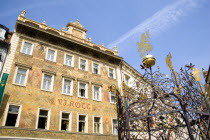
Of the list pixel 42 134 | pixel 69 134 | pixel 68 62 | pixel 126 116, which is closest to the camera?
pixel 126 116

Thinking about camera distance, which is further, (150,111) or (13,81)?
(13,81)

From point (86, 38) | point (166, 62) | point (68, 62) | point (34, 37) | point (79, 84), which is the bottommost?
point (166, 62)

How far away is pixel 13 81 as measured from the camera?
1262 cm

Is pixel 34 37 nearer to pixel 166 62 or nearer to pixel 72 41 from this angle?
pixel 72 41

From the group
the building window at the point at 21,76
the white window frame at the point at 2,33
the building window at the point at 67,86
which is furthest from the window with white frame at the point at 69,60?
the white window frame at the point at 2,33

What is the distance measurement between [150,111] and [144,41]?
84.5 inches

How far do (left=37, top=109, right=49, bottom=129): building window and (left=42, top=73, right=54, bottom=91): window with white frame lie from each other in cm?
192

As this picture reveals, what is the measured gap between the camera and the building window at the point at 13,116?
450 inches

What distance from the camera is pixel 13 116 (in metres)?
11.7

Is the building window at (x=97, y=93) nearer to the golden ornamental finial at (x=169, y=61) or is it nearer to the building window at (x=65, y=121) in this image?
the building window at (x=65, y=121)

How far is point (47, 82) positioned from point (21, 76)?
2073 millimetres

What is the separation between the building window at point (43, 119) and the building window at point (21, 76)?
2635 mm

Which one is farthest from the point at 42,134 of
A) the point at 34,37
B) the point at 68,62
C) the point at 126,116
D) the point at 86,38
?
the point at 86,38

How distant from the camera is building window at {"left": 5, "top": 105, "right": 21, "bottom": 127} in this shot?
11.4 meters
